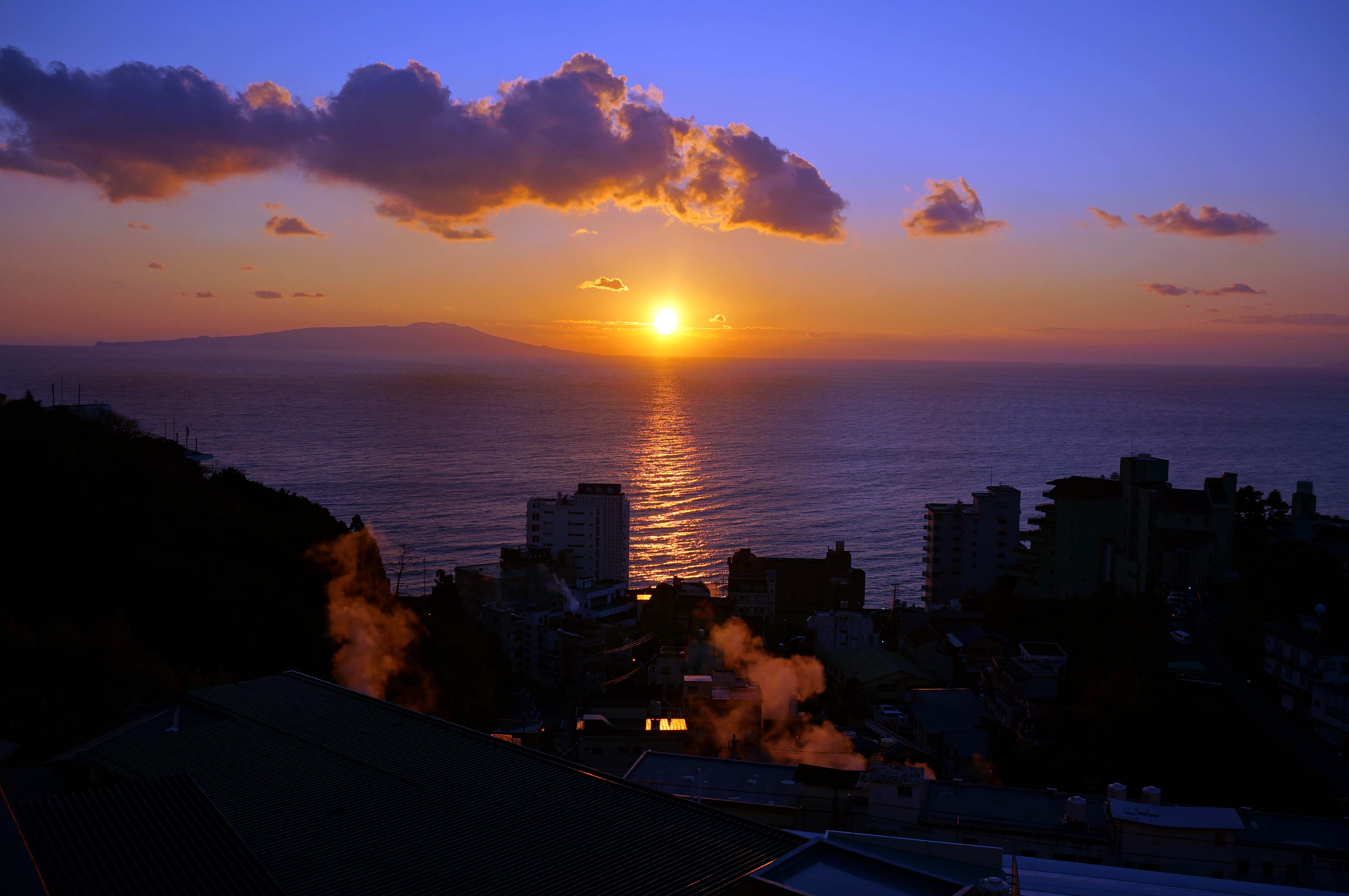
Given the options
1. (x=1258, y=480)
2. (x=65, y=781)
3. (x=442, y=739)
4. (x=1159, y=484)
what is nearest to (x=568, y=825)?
(x=442, y=739)

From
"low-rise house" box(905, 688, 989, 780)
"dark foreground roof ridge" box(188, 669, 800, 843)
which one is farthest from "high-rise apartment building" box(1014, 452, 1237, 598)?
"dark foreground roof ridge" box(188, 669, 800, 843)

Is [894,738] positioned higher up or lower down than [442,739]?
lower down

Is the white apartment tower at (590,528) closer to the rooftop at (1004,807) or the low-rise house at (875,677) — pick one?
the low-rise house at (875,677)

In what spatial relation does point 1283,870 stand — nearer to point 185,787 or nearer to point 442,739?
point 442,739

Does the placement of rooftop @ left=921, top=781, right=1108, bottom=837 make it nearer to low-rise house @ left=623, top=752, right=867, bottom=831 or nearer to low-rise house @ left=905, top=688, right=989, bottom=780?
low-rise house @ left=623, top=752, right=867, bottom=831

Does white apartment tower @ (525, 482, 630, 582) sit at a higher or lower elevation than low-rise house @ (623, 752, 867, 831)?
lower
